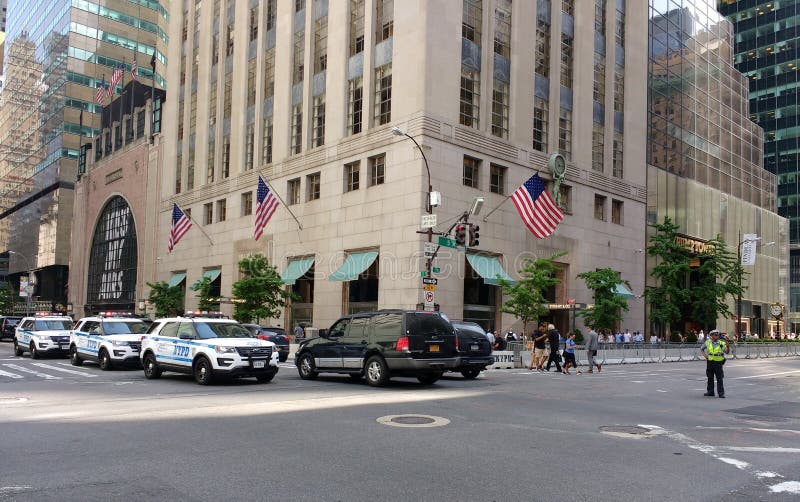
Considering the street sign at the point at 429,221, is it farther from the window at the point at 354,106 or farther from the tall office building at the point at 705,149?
the tall office building at the point at 705,149

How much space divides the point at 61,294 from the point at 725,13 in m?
105

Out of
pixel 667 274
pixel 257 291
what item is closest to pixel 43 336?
pixel 257 291

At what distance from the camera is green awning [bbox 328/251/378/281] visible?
37469 mm

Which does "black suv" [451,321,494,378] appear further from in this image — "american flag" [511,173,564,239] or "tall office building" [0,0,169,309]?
"tall office building" [0,0,169,309]

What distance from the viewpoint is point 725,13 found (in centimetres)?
10462

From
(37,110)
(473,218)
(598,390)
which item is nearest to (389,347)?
(598,390)

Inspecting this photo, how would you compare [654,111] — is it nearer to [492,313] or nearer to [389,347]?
[492,313]

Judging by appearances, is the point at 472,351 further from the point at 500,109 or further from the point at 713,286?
the point at 713,286

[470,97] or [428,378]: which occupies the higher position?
[470,97]

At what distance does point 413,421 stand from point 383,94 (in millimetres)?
29816

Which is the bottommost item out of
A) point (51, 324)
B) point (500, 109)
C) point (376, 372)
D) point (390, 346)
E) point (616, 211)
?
point (376, 372)

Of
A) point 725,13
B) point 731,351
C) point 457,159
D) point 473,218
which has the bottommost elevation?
point 731,351

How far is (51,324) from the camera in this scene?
2936 cm

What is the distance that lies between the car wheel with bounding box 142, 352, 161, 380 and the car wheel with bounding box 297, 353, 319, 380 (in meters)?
3.99
